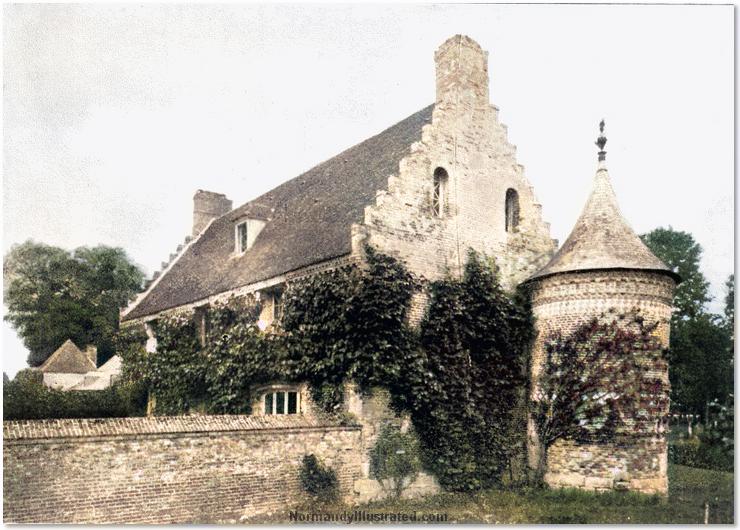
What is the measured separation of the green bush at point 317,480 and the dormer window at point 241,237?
1099 centimetres

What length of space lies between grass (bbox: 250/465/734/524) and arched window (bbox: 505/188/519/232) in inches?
328

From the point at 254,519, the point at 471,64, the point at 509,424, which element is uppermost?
the point at 471,64

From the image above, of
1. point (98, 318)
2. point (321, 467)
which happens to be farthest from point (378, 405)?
point (98, 318)

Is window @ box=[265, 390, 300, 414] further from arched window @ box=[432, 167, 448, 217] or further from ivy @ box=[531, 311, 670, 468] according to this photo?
ivy @ box=[531, 311, 670, 468]

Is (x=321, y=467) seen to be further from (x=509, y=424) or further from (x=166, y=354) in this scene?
(x=166, y=354)

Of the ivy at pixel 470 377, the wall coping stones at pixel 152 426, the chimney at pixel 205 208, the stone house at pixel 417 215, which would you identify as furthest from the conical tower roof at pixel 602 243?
the chimney at pixel 205 208

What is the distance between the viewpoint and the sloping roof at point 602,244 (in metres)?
18.0

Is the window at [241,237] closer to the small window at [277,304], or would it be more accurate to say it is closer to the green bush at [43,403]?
the small window at [277,304]

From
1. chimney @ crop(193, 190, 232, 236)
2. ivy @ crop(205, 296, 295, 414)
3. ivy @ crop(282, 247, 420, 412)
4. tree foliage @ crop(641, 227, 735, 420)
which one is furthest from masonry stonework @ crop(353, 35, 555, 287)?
chimney @ crop(193, 190, 232, 236)

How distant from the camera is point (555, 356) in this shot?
1859 centimetres

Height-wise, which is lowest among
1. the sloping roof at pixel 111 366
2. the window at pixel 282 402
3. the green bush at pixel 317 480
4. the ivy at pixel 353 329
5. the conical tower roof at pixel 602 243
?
the green bush at pixel 317 480

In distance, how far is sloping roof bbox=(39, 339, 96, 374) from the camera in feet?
85.6

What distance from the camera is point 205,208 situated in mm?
33844

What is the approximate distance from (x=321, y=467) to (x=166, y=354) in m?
9.61
